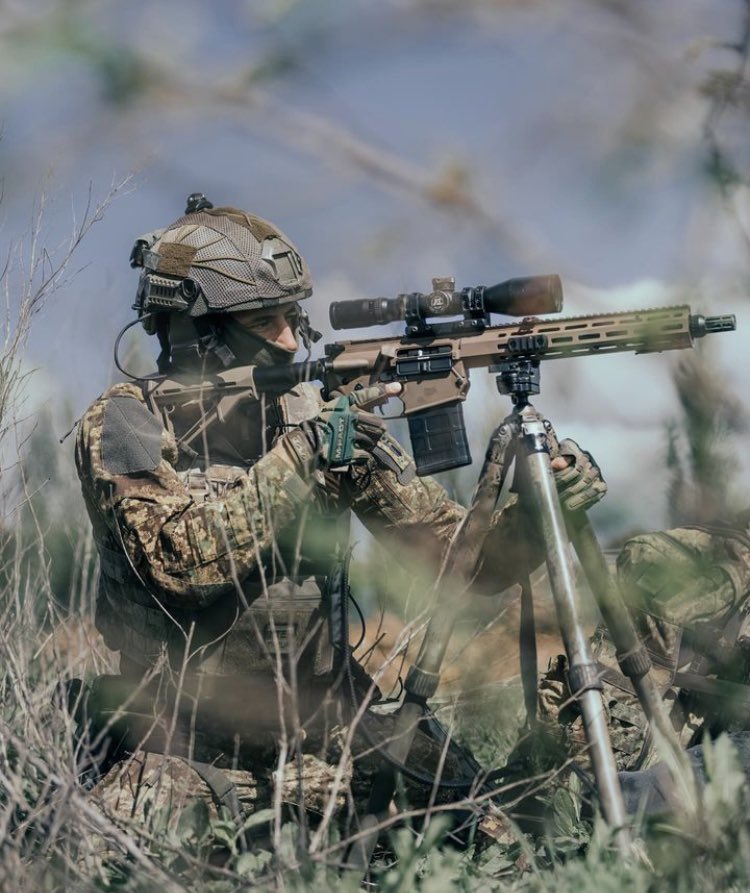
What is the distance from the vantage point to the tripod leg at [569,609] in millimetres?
3373

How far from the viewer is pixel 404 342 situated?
4414 millimetres

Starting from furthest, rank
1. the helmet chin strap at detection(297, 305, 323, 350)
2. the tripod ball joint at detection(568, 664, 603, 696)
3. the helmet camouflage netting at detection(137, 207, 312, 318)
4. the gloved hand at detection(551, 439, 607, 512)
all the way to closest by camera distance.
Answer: the helmet chin strap at detection(297, 305, 323, 350), the helmet camouflage netting at detection(137, 207, 312, 318), the gloved hand at detection(551, 439, 607, 512), the tripod ball joint at detection(568, 664, 603, 696)

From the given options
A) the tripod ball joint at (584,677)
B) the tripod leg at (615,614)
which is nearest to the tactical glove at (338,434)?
the tripod leg at (615,614)

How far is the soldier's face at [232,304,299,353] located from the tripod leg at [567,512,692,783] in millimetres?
1464

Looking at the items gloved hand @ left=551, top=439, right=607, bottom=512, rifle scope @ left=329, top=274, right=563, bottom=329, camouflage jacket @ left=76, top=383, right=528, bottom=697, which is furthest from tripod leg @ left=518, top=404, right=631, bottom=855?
camouflage jacket @ left=76, top=383, right=528, bottom=697

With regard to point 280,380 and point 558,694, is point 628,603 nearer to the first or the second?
point 558,694

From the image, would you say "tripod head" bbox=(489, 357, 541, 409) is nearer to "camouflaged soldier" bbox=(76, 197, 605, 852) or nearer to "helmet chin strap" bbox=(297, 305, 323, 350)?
"camouflaged soldier" bbox=(76, 197, 605, 852)

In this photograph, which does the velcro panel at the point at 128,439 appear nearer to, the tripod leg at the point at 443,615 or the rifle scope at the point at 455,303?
the rifle scope at the point at 455,303

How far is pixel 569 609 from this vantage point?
11.8 feet

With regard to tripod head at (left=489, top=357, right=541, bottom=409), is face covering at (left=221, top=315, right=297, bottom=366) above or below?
above

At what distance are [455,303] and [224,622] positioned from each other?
1467 mm

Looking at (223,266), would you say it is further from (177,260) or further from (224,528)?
(224,528)

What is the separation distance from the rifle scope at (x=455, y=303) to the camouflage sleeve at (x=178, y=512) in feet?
1.99

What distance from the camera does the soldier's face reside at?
4.72 metres
